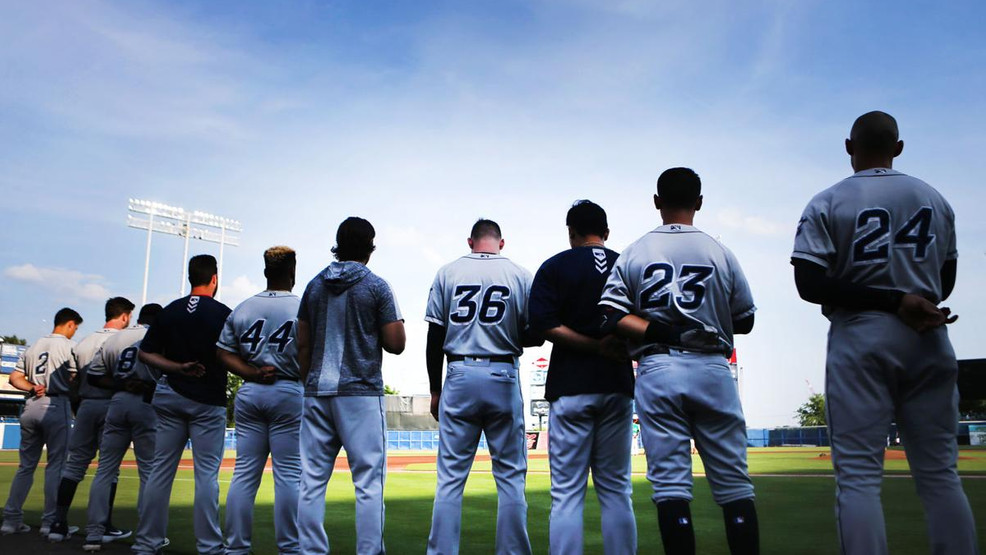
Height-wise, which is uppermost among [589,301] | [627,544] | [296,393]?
[589,301]

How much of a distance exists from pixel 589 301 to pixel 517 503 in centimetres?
124

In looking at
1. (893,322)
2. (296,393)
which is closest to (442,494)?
(296,393)

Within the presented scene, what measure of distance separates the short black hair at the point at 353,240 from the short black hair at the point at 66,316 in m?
4.70

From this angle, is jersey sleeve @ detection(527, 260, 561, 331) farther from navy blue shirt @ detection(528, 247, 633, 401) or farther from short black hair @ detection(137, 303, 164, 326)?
short black hair @ detection(137, 303, 164, 326)

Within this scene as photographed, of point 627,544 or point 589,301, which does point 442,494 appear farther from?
point 589,301

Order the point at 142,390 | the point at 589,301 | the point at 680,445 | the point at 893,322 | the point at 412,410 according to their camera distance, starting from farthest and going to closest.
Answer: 1. the point at 412,410
2. the point at 142,390
3. the point at 589,301
4. the point at 680,445
5. the point at 893,322

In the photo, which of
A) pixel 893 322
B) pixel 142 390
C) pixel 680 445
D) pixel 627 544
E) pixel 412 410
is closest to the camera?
pixel 893 322

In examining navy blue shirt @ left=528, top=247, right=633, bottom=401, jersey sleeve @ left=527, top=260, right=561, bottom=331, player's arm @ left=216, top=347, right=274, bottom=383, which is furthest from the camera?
player's arm @ left=216, top=347, right=274, bottom=383

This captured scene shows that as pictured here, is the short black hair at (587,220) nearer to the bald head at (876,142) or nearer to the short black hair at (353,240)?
the short black hair at (353,240)

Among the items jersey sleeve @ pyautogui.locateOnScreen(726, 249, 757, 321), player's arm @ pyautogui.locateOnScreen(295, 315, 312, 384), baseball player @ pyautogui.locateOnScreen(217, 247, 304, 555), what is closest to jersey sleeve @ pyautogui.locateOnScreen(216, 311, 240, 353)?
baseball player @ pyautogui.locateOnScreen(217, 247, 304, 555)

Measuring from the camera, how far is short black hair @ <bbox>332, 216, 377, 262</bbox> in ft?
15.5

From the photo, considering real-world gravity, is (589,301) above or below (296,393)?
above

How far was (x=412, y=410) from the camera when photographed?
191 feet

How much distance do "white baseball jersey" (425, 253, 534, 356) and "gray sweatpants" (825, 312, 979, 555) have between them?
198cm
